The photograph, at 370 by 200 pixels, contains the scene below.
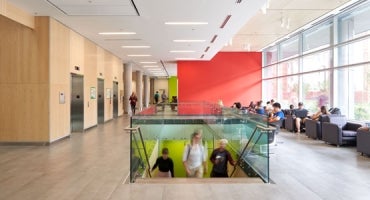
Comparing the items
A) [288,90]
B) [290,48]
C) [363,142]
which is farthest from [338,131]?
[290,48]

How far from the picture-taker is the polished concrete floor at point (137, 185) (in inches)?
196

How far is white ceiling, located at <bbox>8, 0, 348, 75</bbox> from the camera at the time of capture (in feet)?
26.8

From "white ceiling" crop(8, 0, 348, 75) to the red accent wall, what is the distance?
17.8 feet

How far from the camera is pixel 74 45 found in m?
11.6

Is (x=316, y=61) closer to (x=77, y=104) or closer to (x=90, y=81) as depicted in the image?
(x=90, y=81)

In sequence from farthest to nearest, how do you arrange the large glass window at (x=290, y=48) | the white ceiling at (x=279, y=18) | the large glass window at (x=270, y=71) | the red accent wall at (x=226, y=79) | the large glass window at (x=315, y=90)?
the red accent wall at (x=226, y=79), the large glass window at (x=270, y=71), the large glass window at (x=290, y=48), the large glass window at (x=315, y=90), the white ceiling at (x=279, y=18)

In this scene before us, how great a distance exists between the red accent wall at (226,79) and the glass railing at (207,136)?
322cm

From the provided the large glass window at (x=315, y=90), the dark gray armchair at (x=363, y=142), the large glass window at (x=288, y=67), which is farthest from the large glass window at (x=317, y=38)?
the dark gray armchair at (x=363, y=142)

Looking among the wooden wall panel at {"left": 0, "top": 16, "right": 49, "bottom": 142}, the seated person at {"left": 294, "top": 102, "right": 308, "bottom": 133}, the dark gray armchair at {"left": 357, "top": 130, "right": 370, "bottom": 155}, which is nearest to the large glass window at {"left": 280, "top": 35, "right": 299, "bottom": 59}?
the seated person at {"left": 294, "top": 102, "right": 308, "bottom": 133}

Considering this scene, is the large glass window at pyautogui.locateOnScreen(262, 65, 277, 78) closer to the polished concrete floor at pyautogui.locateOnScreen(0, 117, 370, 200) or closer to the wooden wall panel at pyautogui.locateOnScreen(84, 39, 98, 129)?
the wooden wall panel at pyautogui.locateOnScreen(84, 39, 98, 129)

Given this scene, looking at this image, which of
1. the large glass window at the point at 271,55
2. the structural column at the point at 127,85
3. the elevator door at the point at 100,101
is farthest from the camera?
the structural column at the point at 127,85

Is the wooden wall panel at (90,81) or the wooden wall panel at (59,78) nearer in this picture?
the wooden wall panel at (59,78)

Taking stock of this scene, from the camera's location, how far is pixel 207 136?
47.2 ft

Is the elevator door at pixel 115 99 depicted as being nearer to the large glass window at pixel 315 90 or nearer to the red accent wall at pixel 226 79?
the red accent wall at pixel 226 79
